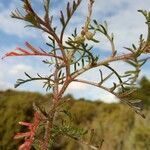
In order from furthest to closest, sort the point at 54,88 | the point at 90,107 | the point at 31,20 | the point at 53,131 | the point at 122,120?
the point at 90,107, the point at 122,120, the point at 53,131, the point at 54,88, the point at 31,20

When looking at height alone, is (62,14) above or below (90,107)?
below

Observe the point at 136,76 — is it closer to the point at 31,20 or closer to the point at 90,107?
the point at 31,20

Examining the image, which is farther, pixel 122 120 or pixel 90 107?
pixel 90 107

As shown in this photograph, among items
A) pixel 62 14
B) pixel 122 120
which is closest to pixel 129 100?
pixel 62 14

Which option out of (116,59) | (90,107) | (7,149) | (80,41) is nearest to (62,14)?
(80,41)

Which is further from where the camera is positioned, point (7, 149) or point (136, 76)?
point (7, 149)

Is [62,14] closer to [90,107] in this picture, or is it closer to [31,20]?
[31,20]

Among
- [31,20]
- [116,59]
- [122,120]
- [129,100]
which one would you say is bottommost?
[129,100]

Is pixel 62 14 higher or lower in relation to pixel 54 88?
higher

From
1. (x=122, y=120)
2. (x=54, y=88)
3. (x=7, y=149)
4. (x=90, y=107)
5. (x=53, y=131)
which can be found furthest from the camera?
(x=90, y=107)
